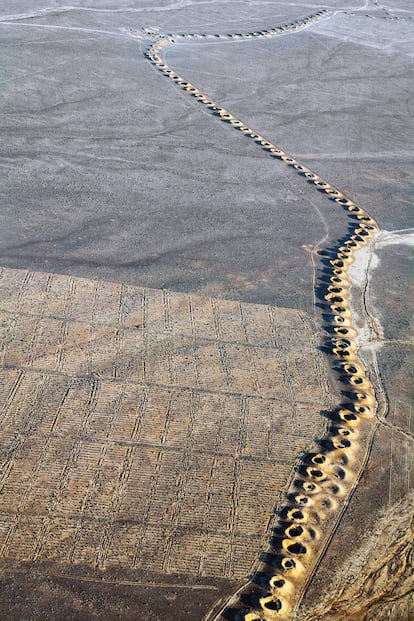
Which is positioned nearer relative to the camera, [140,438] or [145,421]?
[140,438]

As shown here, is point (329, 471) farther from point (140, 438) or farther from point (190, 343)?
point (190, 343)

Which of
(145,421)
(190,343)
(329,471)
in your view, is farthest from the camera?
(190,343)

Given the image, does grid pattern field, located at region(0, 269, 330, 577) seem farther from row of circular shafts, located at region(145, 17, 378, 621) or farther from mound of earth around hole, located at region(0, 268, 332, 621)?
row of circular shafts, located at region(145, 17, 378, 621)

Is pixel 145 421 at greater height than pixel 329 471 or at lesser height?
greater

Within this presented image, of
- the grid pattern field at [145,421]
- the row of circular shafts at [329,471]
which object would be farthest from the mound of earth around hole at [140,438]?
the row of circular shafts at [329,471]

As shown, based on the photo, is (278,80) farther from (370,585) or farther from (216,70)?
(370,585)

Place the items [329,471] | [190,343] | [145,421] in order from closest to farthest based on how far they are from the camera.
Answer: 1. [329,471]
2. [145,421]
3. [190,343]

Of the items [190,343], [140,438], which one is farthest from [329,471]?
[190,343]

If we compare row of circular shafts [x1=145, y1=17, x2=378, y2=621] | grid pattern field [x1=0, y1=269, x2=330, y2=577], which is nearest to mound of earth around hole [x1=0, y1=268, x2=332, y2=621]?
grid pattern field [x1=0, y1=269, x2=330, y2=577]
